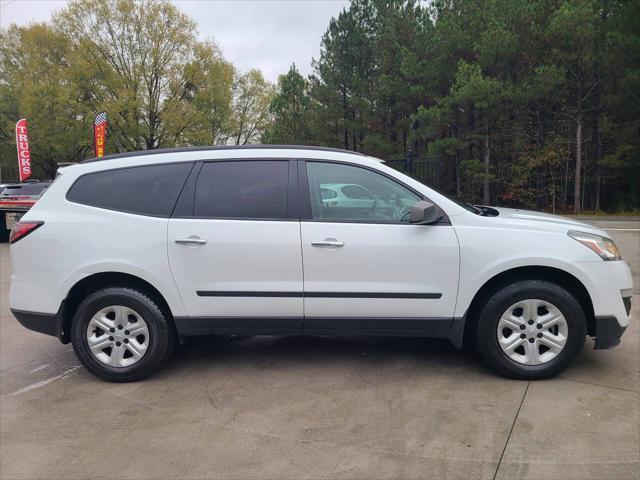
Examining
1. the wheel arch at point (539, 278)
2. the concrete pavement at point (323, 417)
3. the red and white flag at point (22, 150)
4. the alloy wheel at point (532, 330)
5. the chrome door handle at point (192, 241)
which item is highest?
the red and white flag at point (22, 150)

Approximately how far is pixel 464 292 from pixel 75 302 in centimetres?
304

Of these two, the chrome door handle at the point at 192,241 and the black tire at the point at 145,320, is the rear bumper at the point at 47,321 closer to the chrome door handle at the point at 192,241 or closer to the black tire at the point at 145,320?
the black tire at the point at 145,320

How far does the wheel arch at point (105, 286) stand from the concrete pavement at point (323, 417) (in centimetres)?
54

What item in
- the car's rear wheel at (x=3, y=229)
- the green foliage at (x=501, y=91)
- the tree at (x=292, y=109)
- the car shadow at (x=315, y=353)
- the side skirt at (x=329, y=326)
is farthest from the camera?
the tree at (x=292, y=109)

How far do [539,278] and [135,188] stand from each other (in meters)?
3.21

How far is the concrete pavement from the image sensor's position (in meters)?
2.71

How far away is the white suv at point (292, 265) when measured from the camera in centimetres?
365

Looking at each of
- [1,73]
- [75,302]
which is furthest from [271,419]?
[1,73]

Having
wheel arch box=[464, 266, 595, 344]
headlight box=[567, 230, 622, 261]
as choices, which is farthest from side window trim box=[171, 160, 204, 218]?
headlight box=[567, 230, 622, 261]

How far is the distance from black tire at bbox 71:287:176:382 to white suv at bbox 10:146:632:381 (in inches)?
0.4

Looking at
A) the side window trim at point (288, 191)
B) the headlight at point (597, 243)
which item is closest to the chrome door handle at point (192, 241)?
the side window trim at point (288, 191)

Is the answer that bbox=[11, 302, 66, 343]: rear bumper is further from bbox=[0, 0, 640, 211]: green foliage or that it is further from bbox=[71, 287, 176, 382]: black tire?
bbox=[0, 0, 640, 211]: green foliage

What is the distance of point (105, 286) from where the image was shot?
12.9 feet

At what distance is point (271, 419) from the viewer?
10.6 feet
